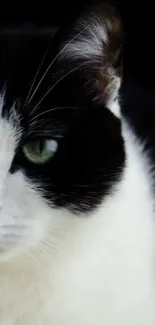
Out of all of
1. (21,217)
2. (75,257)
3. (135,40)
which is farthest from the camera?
(135,40)

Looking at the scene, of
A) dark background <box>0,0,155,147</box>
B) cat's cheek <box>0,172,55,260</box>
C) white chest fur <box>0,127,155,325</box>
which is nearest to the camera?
cat's cheek <box>0,172,55,260</box>

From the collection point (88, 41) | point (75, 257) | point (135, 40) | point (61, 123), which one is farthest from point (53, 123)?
point (135, 40)

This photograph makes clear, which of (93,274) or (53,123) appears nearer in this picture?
(53,123)

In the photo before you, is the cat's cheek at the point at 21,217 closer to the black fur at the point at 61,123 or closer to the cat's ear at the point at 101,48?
the black fur at the point at 61,123

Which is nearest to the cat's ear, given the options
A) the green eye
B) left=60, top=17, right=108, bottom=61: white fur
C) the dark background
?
left=60, top=17, right=108, bottom=61: white fur

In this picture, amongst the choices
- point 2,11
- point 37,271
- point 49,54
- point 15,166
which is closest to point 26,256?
point 37,271

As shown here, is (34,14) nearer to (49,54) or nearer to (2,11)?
(2,11)

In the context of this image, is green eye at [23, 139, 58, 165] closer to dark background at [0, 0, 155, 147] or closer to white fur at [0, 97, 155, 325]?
white fur at [0, 97, 155, 325]

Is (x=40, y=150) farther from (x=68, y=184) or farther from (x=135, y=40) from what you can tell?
(x=135, y=40)
